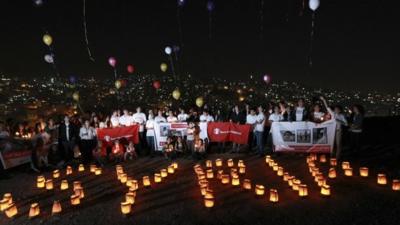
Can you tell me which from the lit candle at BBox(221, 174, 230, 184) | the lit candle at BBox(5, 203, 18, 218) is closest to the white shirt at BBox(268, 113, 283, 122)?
the lit candle at BBox(221, 174, 230, 184)

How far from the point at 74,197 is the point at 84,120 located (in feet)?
19.0

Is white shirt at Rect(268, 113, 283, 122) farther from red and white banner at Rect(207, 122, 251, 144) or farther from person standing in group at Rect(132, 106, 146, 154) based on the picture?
person standing in group at Rect(132, 106, 146, 154)

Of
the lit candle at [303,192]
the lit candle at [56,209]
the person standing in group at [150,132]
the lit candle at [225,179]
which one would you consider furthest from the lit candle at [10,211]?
the person standing in group at [150,132]

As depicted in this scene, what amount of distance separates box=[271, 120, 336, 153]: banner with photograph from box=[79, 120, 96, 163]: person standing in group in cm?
641

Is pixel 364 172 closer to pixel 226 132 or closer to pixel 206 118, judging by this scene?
pixel 226 132

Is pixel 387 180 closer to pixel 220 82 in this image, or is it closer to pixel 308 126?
pixel 308 126

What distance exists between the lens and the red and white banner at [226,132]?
42.8 ft

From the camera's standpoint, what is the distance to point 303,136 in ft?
39.1

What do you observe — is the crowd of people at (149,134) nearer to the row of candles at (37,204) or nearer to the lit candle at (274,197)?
the row of candles at (37,204)

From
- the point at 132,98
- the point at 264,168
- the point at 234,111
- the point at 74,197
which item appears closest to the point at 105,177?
the point at 74,197

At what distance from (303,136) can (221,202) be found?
5.51 meters

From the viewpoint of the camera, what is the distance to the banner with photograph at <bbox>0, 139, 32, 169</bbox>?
11.1 metres

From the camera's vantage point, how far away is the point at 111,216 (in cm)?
690

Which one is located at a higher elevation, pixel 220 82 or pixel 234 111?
pixel 220 82
